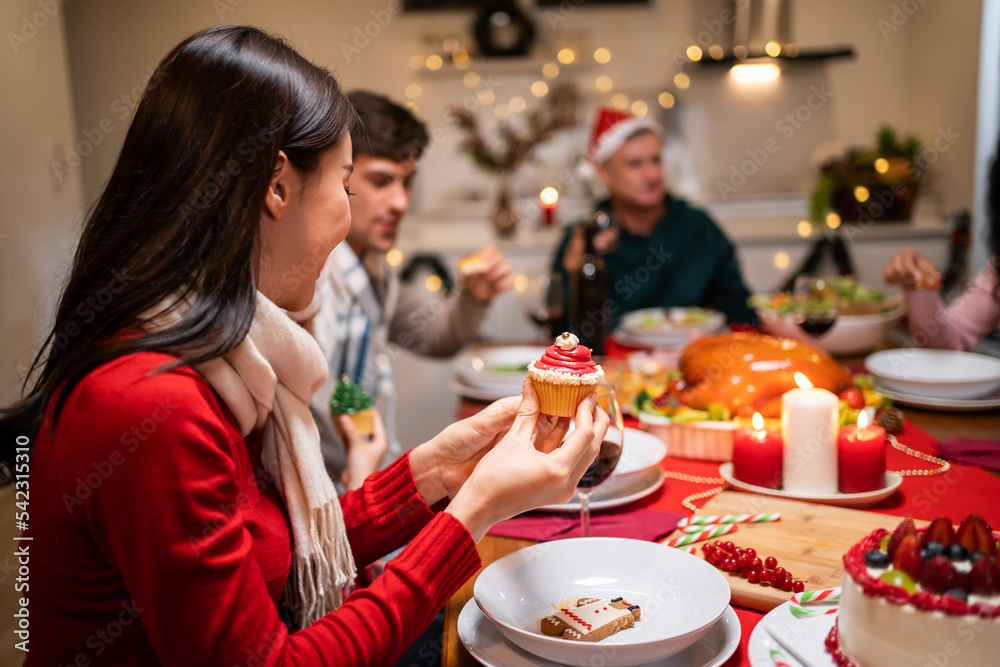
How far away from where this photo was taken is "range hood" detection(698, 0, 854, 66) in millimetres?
4145

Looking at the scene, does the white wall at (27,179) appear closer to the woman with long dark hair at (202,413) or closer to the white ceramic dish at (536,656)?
the woman with long dark hair at (202,413)

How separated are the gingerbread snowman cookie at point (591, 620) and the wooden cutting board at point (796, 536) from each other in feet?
0.48

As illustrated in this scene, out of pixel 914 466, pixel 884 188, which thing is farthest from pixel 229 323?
pixel 884 188

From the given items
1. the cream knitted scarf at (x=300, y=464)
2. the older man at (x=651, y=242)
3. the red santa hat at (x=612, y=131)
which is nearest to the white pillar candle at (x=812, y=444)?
the cream knitted scarf at (x=300, y=464)

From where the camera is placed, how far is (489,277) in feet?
7.63

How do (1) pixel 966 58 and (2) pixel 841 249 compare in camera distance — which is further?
(2) pixel 841 249

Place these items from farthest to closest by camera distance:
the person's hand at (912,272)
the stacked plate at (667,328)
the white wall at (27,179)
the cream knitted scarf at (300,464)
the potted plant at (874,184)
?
1. the potted plant at (874,184)
2. the white wall at (27,179)
3. the stacked plate at (667,328)
4. the person's hand at (912,272)
5. the cream knitted scarf at (300,464)

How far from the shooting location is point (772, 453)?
1265mm

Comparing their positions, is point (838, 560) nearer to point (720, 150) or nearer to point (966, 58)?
point (966, 58)

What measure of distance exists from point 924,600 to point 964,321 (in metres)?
1.87

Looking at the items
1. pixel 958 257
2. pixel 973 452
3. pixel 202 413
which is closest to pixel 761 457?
pixel 973 452

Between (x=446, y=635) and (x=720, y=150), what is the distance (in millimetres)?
4158

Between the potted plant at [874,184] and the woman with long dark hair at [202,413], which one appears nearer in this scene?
the woman with long dark hair at [202,413]

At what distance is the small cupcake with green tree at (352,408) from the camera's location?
170 cm
